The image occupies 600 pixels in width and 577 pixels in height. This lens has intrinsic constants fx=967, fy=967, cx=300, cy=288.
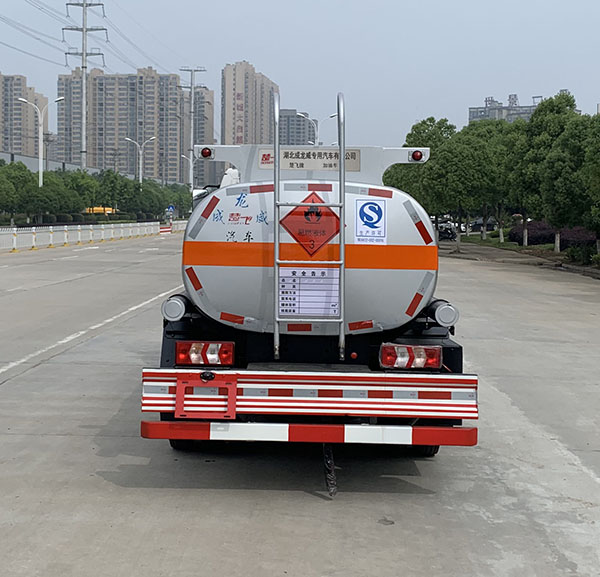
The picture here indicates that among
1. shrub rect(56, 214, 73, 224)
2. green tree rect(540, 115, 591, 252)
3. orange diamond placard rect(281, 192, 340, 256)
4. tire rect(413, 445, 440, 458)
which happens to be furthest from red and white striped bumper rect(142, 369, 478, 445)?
shrub rect(56, 214, 73, 224)

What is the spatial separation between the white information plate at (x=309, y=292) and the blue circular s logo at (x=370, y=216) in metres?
0.37

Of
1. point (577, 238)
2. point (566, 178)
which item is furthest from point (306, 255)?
point (577, 238)

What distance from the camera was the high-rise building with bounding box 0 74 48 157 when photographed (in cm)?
14996

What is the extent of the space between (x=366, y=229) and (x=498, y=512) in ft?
6.63

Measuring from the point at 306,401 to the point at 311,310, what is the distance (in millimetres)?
609

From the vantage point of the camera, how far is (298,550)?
540cm

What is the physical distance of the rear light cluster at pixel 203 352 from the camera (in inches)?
261

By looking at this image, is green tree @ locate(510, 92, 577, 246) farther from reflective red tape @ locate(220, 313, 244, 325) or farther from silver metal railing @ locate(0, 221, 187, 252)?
reflective red tape @ locate(220, 313, 244, 325)

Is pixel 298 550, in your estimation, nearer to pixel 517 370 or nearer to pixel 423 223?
pixel 423 223

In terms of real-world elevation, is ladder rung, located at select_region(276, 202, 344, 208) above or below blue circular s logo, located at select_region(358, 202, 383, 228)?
above

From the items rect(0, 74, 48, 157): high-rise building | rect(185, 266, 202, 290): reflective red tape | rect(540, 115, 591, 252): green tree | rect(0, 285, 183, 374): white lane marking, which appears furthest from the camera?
rect(0, 74, 48, 157): high-rise building

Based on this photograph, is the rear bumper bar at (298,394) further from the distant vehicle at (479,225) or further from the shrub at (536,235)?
the distant vehicle at (479,225)

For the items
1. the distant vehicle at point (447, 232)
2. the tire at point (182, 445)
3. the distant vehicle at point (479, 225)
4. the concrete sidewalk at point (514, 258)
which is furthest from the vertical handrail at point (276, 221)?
the distant vehicle at point (479, 225)

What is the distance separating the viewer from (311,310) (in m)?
6.40
